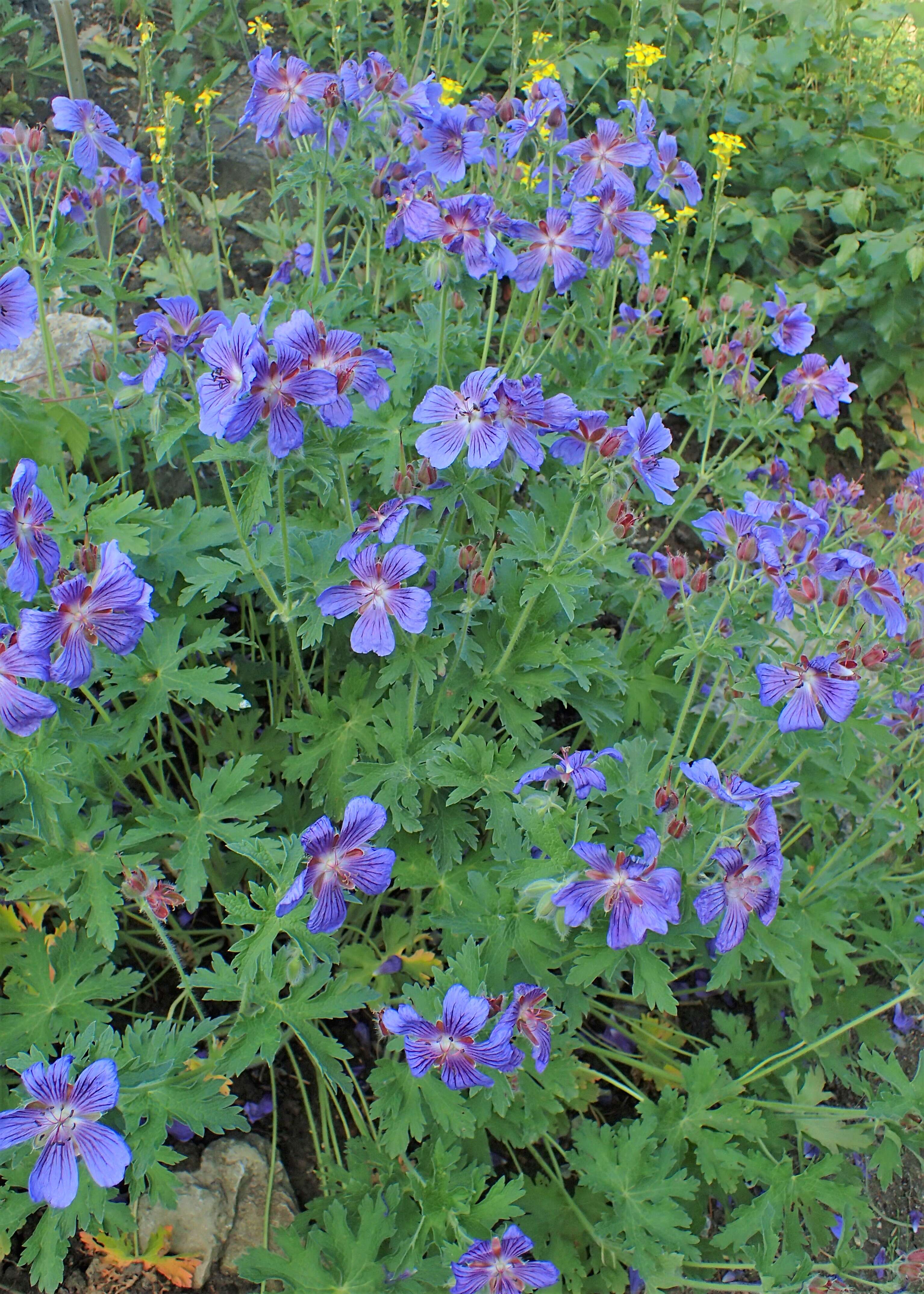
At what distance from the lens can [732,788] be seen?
1791mm

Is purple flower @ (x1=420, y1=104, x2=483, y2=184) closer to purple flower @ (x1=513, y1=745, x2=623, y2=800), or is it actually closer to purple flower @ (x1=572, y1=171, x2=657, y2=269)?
purple flower @ (x1=572, y1=171, x2=657, y2=269)

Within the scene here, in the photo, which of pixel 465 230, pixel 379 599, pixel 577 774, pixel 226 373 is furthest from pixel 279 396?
pixel 577 774

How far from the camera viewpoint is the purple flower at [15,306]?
6.16 feet

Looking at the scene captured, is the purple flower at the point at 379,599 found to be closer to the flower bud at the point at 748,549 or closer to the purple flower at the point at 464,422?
the purple flower at the point at 464,422

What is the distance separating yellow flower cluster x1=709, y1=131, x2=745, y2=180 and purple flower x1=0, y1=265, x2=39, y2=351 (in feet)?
9.39

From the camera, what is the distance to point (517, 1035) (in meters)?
1.84

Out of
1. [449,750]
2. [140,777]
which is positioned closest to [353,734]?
[449,750]

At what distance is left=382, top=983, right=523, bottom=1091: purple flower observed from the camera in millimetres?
Answer: 1594

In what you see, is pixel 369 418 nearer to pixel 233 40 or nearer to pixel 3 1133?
pixel 3 1133

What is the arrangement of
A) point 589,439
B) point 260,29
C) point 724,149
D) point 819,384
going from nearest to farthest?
point 589,439 → point 819,384 → point 724,149 → point 260,29

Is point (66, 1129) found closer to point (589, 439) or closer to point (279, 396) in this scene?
point (279, 396)

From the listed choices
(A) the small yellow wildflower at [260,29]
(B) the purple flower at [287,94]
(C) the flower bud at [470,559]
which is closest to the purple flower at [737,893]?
(C) the flower bud at [470,559]

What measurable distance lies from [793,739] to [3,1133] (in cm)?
177

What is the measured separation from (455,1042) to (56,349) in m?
3.00
